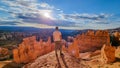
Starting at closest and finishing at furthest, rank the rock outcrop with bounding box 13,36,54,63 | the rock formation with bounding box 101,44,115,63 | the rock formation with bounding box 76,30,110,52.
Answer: the rock formation with bounding box 101,44,115,63 → the rock outcrop with bounding box 13,36,54,63 → the rock formation with bounding box 76,30,110,52

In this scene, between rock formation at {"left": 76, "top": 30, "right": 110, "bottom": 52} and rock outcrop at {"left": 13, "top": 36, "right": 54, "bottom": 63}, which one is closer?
rock outcrop at {"left": 13, "top": 36, "right": 54, "bottom": 63}

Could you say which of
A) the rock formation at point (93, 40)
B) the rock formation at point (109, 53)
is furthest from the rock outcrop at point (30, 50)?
the rock formation at point (93, 40)

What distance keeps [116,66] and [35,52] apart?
1457 centimetres

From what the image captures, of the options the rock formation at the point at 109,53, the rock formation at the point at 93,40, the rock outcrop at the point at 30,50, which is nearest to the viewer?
the rock formation at the point at 109,53

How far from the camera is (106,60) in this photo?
2841cm

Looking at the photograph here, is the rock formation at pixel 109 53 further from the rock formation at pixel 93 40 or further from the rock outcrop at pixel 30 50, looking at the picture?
the rock formation at pixel 93 40

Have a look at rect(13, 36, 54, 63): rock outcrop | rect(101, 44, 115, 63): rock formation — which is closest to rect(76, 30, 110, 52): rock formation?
rect(13, 36, 54, 63): rock outcrop

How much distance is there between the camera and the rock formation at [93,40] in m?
42.4

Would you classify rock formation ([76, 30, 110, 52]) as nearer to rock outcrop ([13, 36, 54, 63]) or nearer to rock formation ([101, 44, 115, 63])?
rock outcrop ([13, 36, 54, 63])

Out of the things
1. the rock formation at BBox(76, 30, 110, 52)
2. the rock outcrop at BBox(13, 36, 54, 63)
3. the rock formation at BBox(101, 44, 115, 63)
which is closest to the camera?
the rock formation at BBox(101, 44, 115, 63)

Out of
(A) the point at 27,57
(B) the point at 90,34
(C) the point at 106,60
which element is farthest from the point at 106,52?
(B) the point at 90,34

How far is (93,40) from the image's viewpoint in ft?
147

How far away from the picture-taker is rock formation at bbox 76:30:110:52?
1670 inches

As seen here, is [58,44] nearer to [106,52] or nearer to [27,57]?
[106,52]
